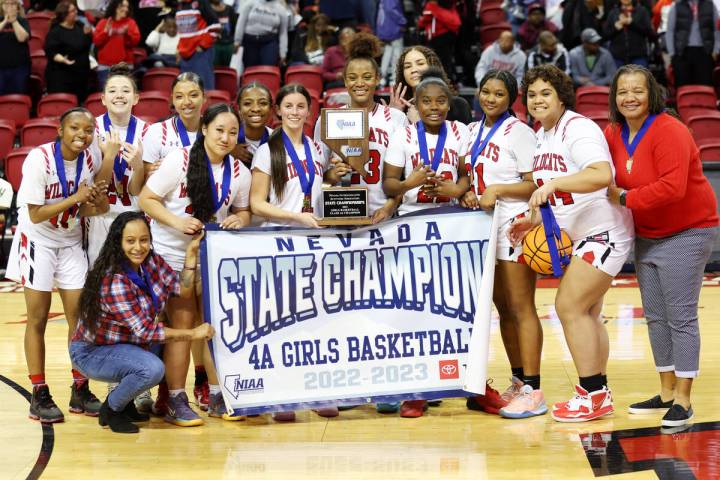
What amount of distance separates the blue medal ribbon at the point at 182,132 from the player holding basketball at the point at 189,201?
0.52 feet

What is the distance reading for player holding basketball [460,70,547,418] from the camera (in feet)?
17.2

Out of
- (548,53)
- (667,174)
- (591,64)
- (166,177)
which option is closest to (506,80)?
(667,174)

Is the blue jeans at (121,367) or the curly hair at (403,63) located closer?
the blue jeans at (121,367)

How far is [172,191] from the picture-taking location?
5254 mm

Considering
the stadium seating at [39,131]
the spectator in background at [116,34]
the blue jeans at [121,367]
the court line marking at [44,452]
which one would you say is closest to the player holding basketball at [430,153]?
the blue jeans at [121,367]

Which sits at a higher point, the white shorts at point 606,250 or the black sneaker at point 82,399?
the white shorts at point 606,250

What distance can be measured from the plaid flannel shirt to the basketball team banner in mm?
215

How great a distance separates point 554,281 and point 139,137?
4.91 meters

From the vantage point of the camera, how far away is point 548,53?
11133 millimetres

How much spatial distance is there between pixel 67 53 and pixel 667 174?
7.86 metres

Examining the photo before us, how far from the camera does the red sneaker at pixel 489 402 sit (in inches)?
215

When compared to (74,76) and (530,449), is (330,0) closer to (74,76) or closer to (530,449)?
(74,76)

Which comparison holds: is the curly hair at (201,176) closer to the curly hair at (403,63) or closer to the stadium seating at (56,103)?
the curly hair at (403,63)

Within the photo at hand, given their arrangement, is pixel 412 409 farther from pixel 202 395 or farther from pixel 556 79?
pixel 556 79
